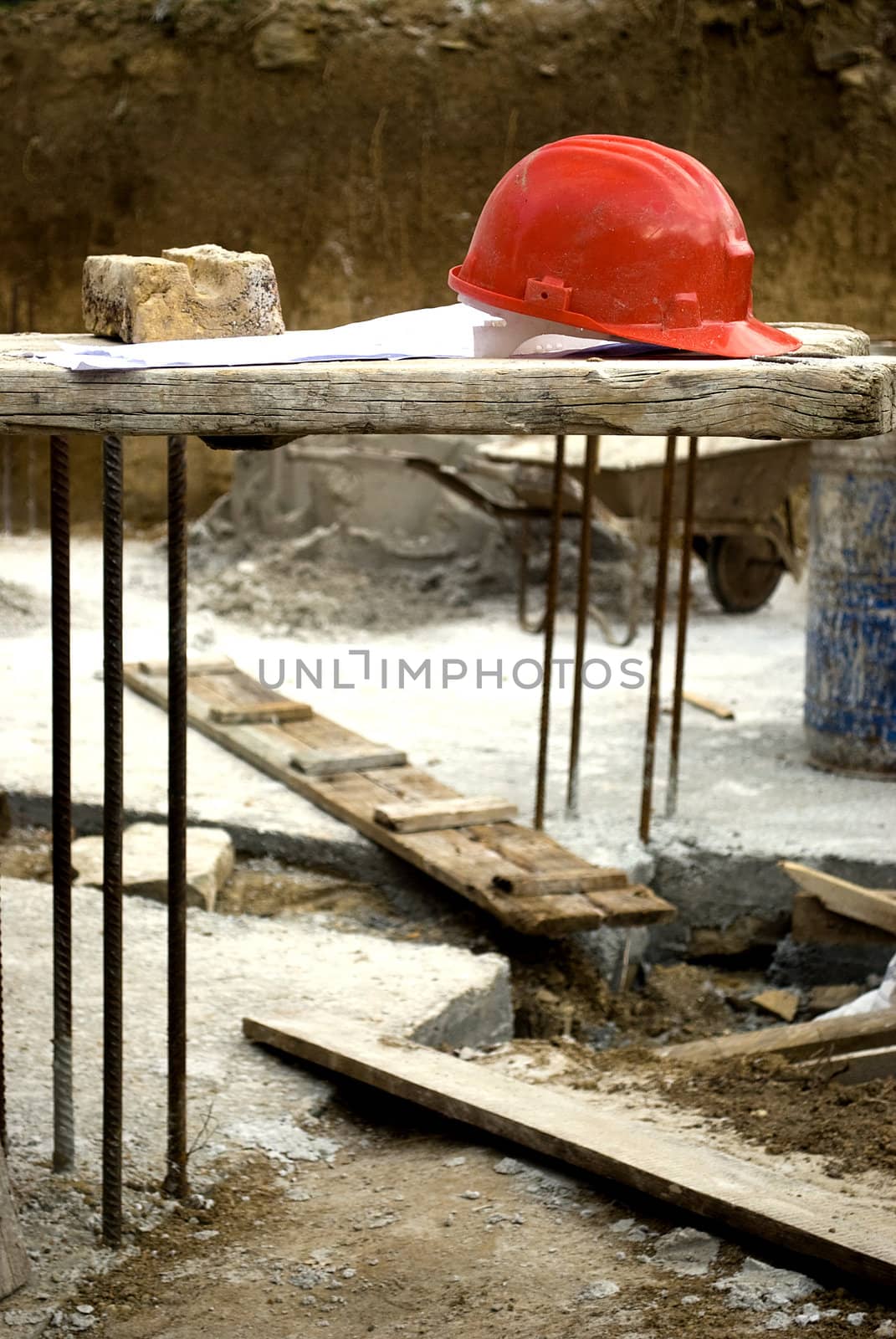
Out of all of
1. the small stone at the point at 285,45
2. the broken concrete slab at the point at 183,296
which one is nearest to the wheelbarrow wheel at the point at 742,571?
the small stone at the point at 285,45

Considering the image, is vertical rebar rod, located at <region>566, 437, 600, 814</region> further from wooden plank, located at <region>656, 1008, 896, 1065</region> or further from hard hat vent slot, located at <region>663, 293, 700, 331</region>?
hard hat vent slot, located at <region>663, 293, 700, 331</region>

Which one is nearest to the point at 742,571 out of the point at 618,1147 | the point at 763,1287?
the point at 618,1147

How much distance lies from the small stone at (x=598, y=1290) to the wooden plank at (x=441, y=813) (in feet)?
7.89

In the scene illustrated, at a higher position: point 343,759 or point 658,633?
point 658,633

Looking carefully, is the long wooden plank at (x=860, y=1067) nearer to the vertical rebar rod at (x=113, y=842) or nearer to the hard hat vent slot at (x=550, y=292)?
the vertical rebar rod at (x=113, y=842)

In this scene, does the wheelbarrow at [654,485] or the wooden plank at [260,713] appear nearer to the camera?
the wooden plank at [260,713]

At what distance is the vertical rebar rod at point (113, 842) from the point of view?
2754mm

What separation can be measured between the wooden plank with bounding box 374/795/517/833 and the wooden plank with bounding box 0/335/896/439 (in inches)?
131

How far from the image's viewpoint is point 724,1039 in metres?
4.00

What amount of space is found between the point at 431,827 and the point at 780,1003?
129cm

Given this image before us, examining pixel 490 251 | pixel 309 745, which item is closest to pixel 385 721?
pixel 309 745

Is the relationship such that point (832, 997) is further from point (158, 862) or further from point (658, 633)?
point (158, 862)

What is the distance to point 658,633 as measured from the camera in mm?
4953

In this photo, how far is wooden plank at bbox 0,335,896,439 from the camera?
176cm
